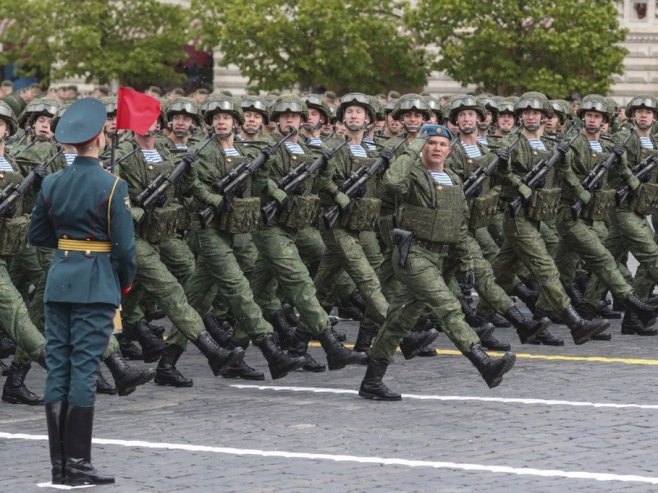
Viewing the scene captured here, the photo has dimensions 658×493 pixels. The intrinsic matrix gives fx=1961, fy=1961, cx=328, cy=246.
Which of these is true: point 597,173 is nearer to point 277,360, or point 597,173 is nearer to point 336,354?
point 336,354

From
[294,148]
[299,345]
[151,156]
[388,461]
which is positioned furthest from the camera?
[299,345]

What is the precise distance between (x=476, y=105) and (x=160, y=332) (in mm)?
2930

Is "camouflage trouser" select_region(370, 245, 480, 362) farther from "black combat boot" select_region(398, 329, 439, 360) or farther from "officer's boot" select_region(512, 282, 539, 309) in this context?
"officer's boot" select_region(512, 282, 539, 309)

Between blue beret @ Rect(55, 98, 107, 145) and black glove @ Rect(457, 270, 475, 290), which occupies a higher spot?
blue beret @ Rect(55, 98, 107, 145)

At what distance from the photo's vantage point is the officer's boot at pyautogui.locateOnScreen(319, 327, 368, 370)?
42.1ft

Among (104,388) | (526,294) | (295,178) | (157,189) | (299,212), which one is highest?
(157,189)

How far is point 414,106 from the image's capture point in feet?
48.2

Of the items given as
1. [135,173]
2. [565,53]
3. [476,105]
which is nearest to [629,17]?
[565,53]

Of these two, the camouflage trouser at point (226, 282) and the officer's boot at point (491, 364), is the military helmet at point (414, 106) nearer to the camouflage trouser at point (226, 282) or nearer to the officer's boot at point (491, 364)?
the camouflage trouser at point (226, 282)

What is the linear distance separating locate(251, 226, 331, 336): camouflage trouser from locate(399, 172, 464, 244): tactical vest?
1.37m

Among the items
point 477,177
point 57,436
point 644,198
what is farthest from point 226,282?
point 644,198

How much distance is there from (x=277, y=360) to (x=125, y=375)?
4.69 feet

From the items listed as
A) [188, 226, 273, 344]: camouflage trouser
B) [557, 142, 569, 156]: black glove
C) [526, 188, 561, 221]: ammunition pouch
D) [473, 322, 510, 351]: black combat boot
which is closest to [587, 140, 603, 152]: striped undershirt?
[557, 142, 569, 156]: black glove

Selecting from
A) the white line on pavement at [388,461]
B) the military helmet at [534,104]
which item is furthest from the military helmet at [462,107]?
the white line on pavement at [388,461]
